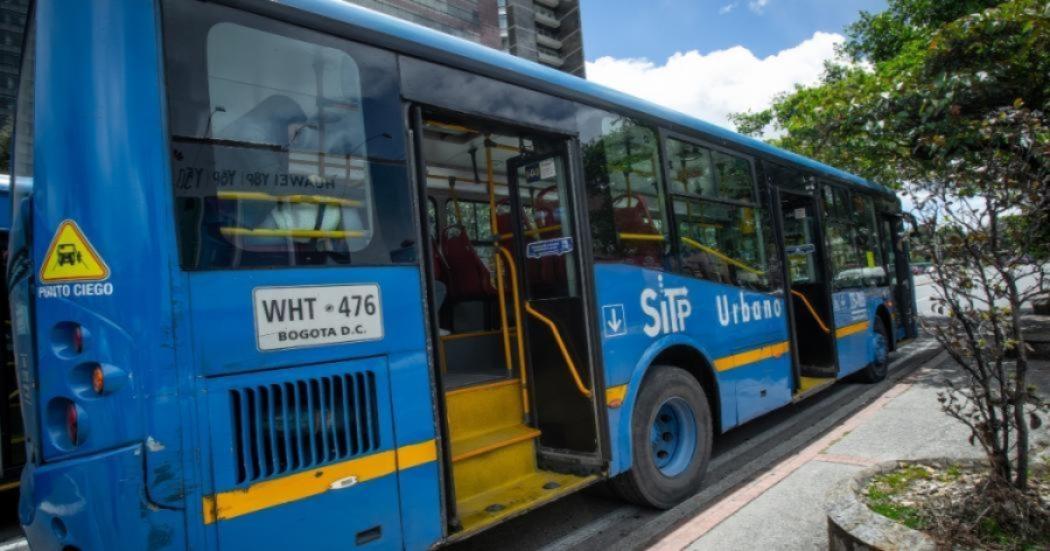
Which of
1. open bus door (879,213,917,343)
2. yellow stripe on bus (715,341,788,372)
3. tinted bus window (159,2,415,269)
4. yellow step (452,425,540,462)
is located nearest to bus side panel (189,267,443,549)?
tinted bus window (159,2,415,269)

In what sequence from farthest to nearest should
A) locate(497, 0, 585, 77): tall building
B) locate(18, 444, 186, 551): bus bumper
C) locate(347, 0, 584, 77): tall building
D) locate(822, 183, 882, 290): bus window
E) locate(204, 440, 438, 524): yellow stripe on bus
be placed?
locate(497, 0, 585, 77): tall building
locate(347, 0, 584, 77): tall building
locate(822, 183, 882, 290): bus window
locate(204, 440, 438, 524): yellow stripe on bus
locate(18, 444, 186, 551): bus bumper

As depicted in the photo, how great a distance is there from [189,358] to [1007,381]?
12.0 feet

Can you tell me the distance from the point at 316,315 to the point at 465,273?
288 cm

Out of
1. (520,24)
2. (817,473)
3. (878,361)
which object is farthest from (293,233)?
(520,24)

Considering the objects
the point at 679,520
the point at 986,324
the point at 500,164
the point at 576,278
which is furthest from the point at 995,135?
the point at 500,164

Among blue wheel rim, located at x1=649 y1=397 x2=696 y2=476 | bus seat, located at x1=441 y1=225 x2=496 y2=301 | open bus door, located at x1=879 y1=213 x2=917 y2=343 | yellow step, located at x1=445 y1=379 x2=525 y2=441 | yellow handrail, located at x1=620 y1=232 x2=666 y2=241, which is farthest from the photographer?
open bus door, located at x1=879 y1=213 x2=917 y2=343

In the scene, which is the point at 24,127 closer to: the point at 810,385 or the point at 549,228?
the point at 549,228

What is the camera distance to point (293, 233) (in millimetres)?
2551

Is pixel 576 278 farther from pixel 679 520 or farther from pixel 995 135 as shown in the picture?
pixel 995 135

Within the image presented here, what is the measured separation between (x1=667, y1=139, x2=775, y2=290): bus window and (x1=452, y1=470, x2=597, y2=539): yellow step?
6.18ft

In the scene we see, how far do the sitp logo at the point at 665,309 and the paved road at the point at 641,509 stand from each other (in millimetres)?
1241

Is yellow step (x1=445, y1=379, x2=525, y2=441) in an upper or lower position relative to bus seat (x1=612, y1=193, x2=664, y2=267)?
lower

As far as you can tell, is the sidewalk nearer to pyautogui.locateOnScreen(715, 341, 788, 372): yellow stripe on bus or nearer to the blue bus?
the blue bus

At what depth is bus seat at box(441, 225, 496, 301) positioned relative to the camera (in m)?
5.34
